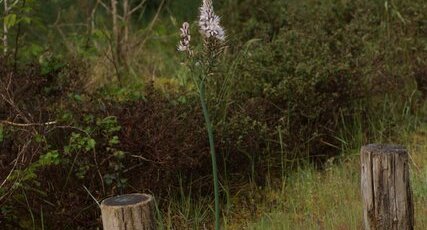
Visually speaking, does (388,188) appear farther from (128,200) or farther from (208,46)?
(128,200)

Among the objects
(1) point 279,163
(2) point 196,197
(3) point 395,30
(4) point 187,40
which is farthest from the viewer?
(3) point 395,30

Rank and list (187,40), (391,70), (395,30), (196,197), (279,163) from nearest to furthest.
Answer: (187,40)
(196,197)
(279,163)
(391,70)
(395,30)

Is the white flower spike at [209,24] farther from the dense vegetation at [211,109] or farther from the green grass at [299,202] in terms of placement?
the green grass at [299,202]

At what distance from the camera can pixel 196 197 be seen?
5.86 m

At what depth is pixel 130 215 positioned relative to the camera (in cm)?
357

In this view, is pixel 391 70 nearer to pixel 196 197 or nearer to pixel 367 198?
pixel 196 197

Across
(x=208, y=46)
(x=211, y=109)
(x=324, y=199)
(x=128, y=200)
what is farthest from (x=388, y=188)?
(x=211, y=109)

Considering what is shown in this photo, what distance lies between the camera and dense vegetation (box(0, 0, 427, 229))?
5.29 meters

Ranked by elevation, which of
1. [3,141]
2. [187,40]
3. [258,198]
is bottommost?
[258,198]

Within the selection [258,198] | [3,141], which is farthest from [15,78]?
[258,198]

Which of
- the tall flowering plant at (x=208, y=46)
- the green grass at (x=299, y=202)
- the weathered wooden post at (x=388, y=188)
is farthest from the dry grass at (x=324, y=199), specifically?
the tall flowering plant at (x=208, y=46)

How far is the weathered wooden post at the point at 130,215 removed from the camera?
3.57m

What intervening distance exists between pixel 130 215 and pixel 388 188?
1.27 meters

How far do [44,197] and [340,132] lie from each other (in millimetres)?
2491
